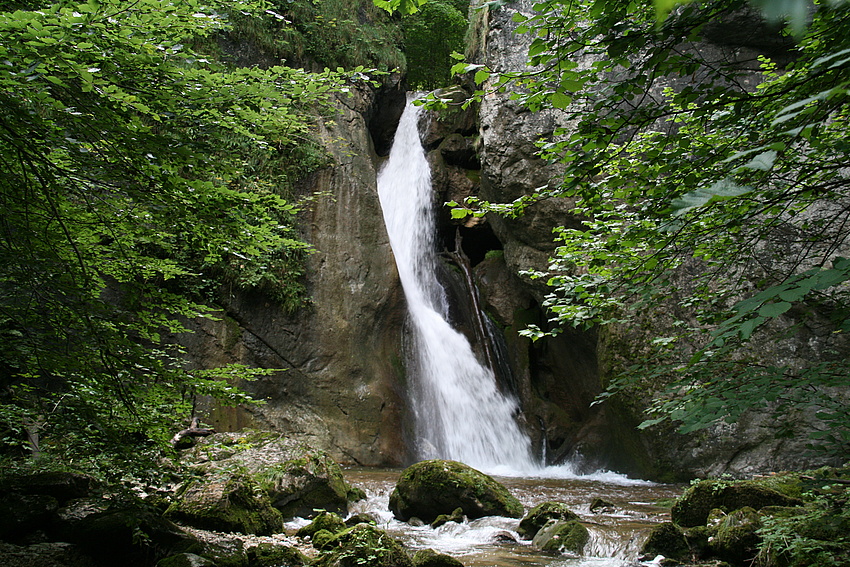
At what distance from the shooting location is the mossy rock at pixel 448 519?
586 centimetres

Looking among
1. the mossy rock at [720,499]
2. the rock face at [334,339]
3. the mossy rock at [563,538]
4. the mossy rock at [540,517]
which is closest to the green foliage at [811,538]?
the mossy rock at [720,499]

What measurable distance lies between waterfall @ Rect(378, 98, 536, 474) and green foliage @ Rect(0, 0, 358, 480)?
26.0 feet

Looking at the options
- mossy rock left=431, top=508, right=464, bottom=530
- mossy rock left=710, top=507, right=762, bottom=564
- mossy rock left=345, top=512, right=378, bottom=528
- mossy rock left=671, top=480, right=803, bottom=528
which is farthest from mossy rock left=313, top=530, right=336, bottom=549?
mossy rock left=671, top=480, right=803, bottom=528

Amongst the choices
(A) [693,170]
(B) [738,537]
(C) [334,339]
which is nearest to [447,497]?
(B) [738,537]

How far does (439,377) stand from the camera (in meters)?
11.6

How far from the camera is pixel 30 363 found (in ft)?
9.41

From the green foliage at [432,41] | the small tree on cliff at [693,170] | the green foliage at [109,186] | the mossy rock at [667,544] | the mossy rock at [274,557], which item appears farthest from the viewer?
the green foliage at [432,41]

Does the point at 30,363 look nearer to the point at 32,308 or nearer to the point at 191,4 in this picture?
the point at 32,308

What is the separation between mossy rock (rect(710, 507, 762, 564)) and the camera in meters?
4.11

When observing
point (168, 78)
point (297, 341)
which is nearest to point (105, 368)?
point (168, 78)

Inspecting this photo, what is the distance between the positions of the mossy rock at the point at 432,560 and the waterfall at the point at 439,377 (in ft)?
20.9

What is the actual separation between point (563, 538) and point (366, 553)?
2.23 m

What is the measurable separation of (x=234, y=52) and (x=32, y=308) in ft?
39.0

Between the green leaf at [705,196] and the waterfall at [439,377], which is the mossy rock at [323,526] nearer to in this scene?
the green leaf at [705,196]
